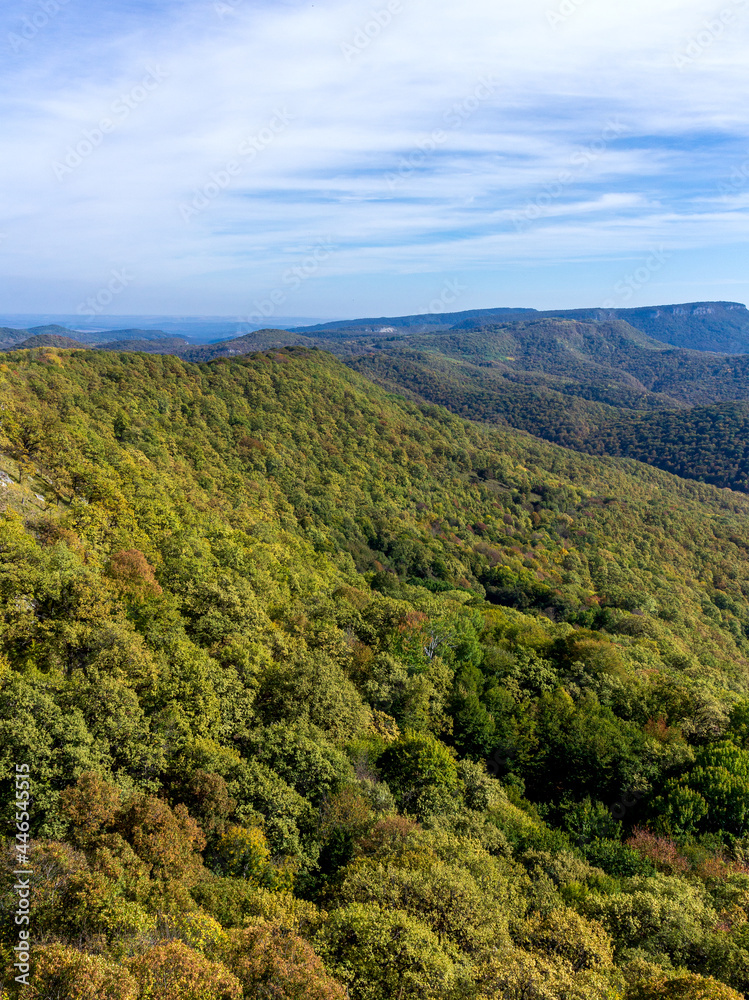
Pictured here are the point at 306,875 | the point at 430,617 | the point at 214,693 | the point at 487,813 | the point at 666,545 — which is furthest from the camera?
the point at 666,545

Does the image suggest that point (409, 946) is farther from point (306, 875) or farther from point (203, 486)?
point (203, 486)

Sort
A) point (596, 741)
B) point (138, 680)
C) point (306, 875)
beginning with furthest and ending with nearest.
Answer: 1. point (596, 741)
2. point (138, 680)
3. point (306, 875)

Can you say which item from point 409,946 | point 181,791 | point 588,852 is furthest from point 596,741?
point 181,791

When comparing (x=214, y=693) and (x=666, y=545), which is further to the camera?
(x=666, y=545)

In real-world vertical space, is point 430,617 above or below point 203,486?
below

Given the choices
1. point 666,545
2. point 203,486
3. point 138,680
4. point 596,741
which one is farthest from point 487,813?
point 666,545

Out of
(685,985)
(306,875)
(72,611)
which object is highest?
(72,611)
